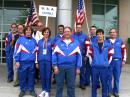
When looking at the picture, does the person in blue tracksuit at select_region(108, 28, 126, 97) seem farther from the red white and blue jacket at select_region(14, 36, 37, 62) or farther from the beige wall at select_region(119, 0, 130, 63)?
the beige wall at select_region(119, 0, 130, 63)

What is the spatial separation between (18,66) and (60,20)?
4.18 metres

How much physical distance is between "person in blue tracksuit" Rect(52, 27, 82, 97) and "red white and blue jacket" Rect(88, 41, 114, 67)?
42cm

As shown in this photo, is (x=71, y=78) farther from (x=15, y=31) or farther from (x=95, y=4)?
(x=95, y=4)

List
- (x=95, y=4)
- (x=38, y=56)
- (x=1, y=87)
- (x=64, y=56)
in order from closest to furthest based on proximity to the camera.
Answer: (x=64, y=56)
(x=38, y=56)
(x=1, y=87)
(x=95, y=4)

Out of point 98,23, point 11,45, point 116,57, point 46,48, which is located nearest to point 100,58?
point 116,57

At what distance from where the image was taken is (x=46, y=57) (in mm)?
10391

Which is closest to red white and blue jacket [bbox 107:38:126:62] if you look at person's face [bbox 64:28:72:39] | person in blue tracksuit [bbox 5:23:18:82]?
person's face [bbox 64:28:72:39]

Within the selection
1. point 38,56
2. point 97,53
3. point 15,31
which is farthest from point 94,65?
point 15,31

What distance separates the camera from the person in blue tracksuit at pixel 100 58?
32.9 ft

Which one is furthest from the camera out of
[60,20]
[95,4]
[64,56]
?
[95,4]

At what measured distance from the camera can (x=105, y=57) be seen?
33.0 feet

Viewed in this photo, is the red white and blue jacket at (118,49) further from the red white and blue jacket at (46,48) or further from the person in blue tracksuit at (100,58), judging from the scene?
the red white and blue jacket at (46,48)

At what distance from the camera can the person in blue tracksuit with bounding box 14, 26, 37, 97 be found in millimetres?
10359

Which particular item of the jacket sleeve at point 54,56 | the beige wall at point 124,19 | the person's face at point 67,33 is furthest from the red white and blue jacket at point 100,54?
the beige wall at point 124,19
